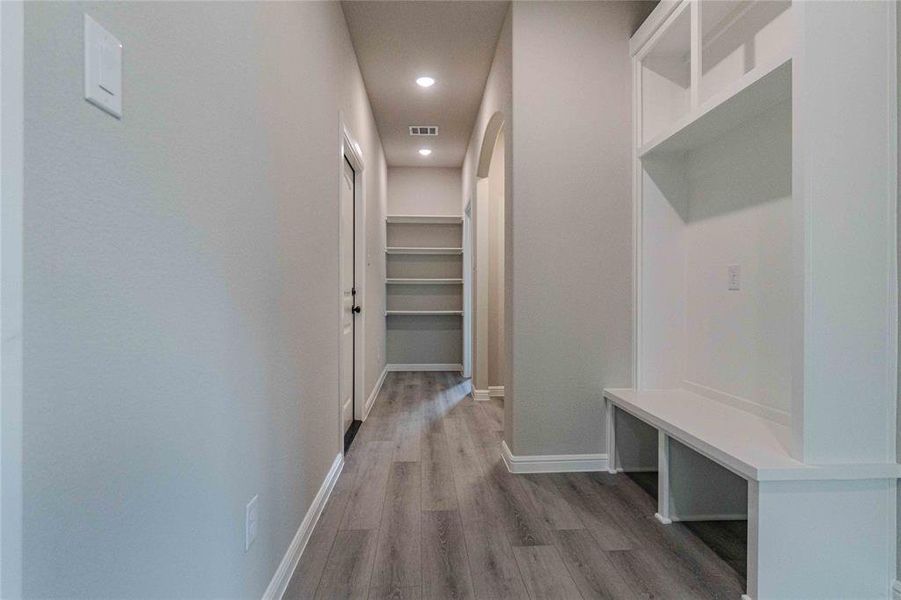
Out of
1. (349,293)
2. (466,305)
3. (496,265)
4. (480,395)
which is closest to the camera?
(349,293)

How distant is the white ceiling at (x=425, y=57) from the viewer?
280cm

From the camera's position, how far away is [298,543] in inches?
67.6

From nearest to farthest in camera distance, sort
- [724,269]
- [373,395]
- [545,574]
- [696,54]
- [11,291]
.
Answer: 1. [11,291]
2. [545,574]
3. [696,54]
4. [724,269]
5. [373,395]

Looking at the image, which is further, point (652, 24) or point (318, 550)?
point (652, 24)

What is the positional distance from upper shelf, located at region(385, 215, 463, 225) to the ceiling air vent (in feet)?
4.14

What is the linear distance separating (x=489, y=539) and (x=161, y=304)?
5.18 ft

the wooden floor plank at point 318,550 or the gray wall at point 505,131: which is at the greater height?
the gray wall at point 505,131

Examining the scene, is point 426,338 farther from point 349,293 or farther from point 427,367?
point 349,293

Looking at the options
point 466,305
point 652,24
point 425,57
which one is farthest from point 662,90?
point 466,305

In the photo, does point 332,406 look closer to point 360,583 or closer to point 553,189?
point 360,583

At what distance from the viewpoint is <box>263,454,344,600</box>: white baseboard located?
146 cm

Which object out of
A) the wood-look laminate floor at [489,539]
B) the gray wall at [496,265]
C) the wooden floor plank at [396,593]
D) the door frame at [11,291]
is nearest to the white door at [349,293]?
the wood-look laminate floor at [489,539]

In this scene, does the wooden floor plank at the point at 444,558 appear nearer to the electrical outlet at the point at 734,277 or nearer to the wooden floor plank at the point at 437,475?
the wooden floor plank at the point at 437,475

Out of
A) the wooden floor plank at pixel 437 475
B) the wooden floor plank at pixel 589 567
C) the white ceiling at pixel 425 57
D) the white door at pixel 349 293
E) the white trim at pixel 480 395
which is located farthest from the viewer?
the white trim at pixel 480 395
